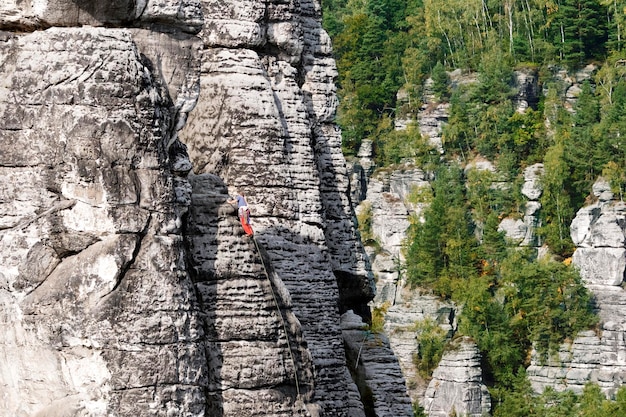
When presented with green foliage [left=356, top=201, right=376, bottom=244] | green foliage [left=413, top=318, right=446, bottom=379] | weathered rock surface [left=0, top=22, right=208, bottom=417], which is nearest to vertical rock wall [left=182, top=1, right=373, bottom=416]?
weathered rock surface [left=0, top=22, right=208, bottom=417]

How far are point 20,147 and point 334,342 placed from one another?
30.2ft

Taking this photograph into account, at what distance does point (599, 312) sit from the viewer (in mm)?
97938

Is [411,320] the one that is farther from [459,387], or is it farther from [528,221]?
[528,221]

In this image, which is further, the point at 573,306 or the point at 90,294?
the point at 573,306

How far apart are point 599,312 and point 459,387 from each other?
11168 millimetres

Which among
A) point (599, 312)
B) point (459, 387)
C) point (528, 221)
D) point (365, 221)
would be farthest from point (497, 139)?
point (459, 387)

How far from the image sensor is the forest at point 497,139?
325 feet

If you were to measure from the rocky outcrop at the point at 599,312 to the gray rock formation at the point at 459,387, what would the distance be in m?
5.27

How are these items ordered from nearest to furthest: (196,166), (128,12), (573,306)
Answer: (128,12), (196,166), (573,306)

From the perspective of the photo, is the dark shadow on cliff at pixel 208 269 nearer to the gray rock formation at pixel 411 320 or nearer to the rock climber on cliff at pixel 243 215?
the rock climber on cliff at pixel 243 215

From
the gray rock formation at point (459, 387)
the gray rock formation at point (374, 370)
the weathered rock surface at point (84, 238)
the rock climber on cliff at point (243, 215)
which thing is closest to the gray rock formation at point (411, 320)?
the gray rock formation at point (459, 387)

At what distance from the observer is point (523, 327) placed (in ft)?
333

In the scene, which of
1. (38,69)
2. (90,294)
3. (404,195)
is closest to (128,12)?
(38,69)

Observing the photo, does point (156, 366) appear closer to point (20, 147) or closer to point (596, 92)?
point (20, 147)
